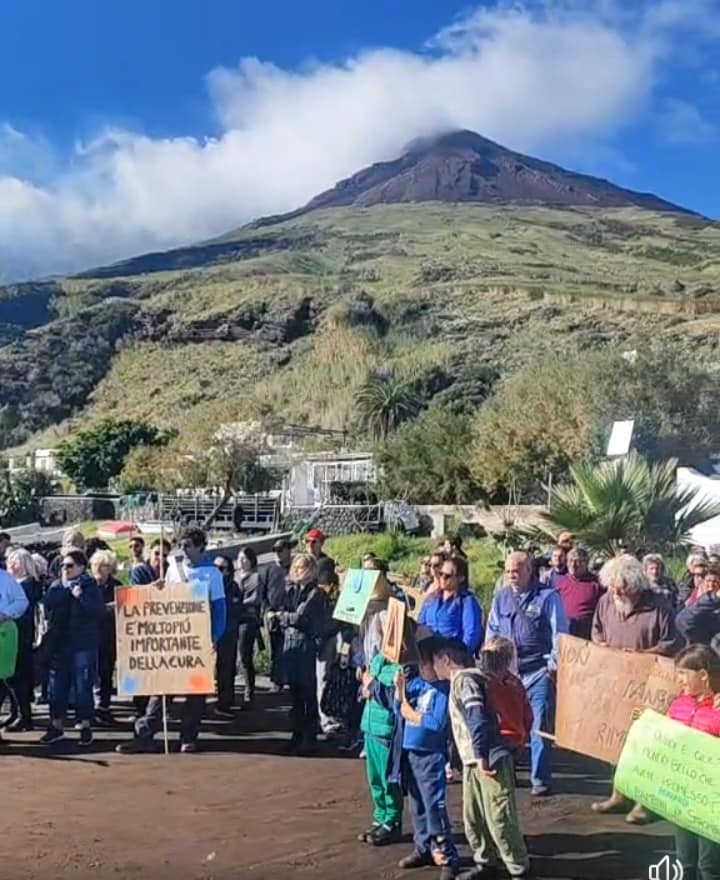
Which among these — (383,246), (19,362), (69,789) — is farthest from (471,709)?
(383,246)

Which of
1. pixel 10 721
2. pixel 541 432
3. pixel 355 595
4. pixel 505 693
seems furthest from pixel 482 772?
pixel 541 432

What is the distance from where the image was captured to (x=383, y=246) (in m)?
190

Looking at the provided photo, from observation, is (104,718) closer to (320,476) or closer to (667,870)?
(667,870)

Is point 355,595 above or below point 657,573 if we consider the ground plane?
below

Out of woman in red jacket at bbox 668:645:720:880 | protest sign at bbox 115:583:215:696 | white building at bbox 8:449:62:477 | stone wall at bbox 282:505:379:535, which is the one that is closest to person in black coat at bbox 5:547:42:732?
protest sign at bbox 115:583:215:696

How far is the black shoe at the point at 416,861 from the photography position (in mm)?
7000

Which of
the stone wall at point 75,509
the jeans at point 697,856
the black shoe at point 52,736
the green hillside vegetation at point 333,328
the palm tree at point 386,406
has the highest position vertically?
the green hillside vegetation at point 333,328

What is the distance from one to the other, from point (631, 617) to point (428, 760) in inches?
87.1

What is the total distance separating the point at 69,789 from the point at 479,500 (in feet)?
126

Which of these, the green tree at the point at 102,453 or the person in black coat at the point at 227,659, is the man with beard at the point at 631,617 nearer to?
the person in black coat at the point at 227,659

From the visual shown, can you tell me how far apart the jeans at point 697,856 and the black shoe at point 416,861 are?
1.52 meters

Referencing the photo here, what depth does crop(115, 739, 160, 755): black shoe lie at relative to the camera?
34.1 feet

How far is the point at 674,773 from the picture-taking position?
5.76m

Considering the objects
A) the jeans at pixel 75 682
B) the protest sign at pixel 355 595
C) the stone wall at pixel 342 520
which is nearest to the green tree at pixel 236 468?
the stone wall at pixel 342 520
